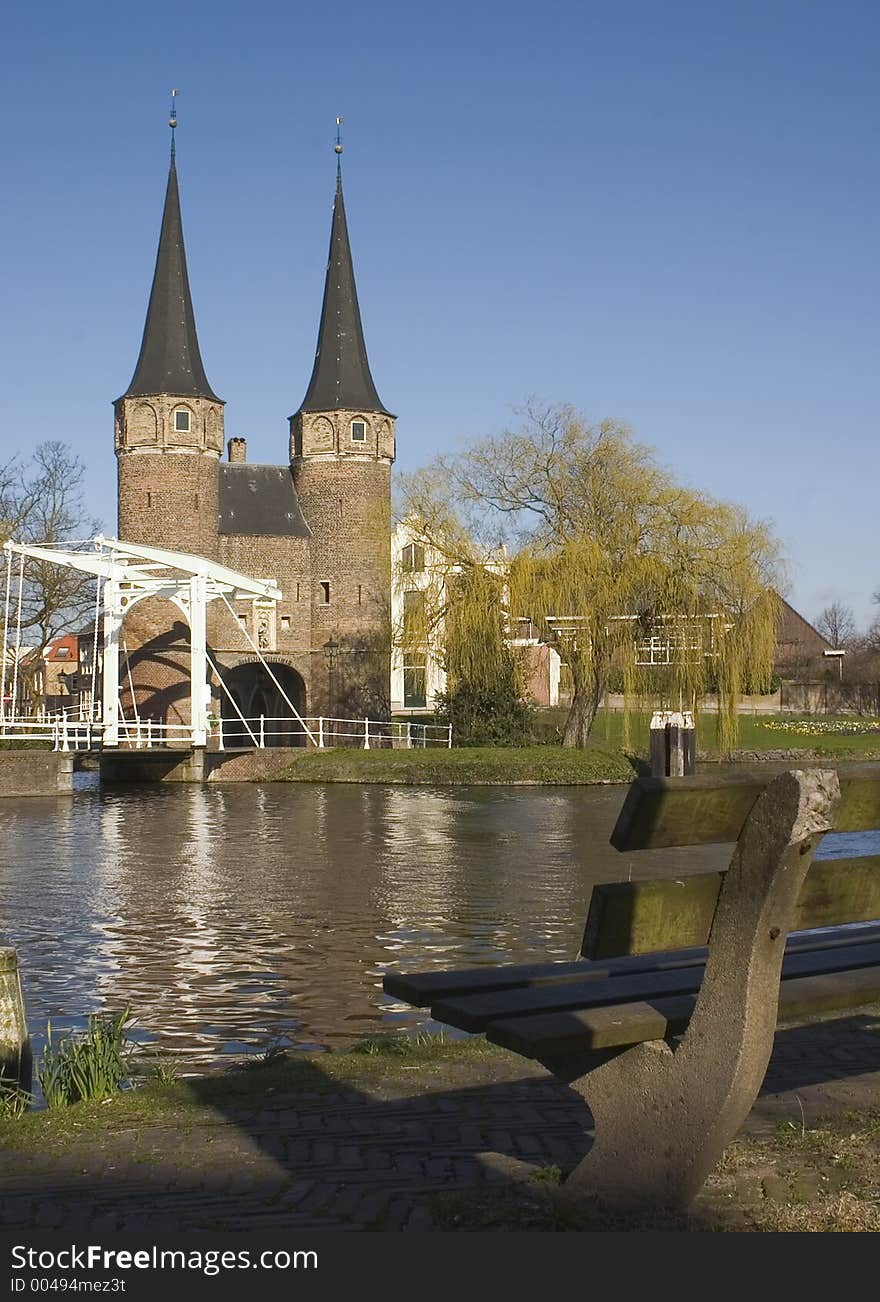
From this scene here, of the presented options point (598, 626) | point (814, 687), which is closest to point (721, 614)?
point (598, 626)

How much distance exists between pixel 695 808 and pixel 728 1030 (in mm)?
494

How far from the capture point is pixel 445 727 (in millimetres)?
36062

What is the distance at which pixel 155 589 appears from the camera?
34656 millimetres

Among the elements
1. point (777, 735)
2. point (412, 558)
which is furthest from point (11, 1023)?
point (777, 735)

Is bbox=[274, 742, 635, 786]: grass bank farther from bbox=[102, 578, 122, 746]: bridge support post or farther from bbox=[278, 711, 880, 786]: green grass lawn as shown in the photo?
bbox=[102, 578, 122, 746]: bridge support post

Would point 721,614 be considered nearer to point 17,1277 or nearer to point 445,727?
point 445,727

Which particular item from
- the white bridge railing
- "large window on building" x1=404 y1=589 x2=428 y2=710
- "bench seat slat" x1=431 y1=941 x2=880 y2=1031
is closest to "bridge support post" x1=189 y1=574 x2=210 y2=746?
the white bridge railing

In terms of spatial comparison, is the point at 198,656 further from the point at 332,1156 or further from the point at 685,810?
the point at 685,810

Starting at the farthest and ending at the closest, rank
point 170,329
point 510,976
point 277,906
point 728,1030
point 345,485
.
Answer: point 345,485
point 170,329
point 277,906
point 510,976
point 728,1030

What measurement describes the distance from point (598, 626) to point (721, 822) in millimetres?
28758

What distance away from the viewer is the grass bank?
30.6m

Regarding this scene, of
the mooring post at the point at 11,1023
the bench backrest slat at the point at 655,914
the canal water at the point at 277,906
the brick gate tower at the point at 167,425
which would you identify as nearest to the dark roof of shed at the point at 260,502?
the brick gate tower at the point at 167,425

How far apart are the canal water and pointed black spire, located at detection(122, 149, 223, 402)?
19407 mm

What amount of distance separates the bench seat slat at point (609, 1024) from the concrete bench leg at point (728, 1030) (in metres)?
0.07
